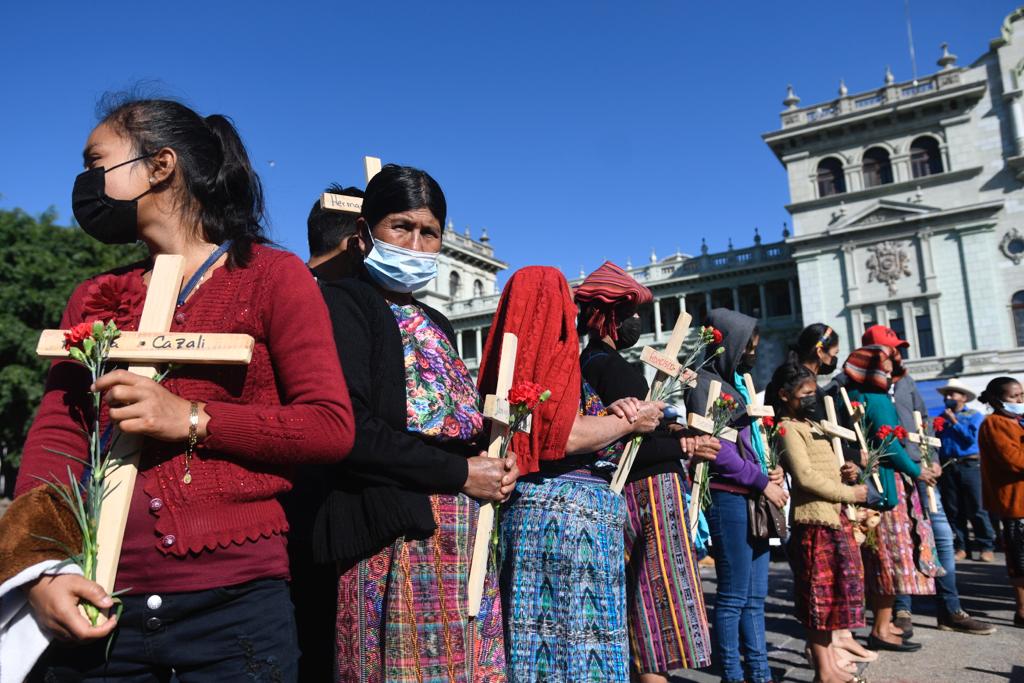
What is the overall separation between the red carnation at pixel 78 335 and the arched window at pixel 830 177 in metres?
37.8

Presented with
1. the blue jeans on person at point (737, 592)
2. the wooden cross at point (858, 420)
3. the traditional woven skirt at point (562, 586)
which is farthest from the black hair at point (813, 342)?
the traditional woven skirt at point (562, 586)

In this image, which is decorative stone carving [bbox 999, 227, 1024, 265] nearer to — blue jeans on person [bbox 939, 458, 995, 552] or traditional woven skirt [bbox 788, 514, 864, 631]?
blue jeans on person [bbox 939, 458, 995, 552]

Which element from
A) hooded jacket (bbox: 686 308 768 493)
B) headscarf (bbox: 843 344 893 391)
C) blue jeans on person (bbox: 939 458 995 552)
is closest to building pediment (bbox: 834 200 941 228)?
blue jeans on person (bbox: 939 458 995 552)

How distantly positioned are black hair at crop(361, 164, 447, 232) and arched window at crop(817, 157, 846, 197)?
36.7 m

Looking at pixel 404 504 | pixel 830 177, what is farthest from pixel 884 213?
pixel 404 504

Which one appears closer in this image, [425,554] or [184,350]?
[184,350]

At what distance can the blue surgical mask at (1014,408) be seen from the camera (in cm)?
636

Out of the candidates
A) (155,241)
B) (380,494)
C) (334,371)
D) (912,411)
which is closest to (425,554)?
(380,494)

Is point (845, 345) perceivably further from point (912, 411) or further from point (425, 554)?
point (425, 554)

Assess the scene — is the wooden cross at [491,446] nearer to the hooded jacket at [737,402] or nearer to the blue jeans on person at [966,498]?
the hooded jacket at [737,402]

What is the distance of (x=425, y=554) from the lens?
196 cm

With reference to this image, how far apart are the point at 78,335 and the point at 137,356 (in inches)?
4.4

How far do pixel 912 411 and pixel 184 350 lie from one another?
7.08m

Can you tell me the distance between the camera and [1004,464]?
6.21m
